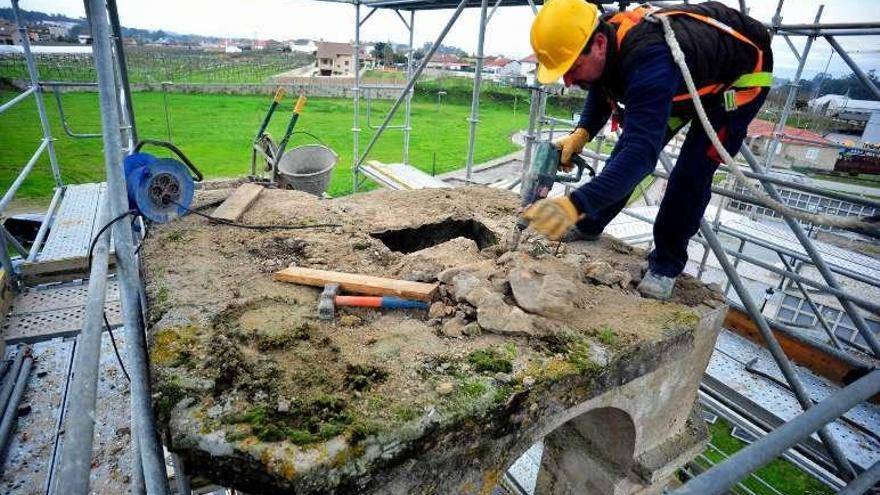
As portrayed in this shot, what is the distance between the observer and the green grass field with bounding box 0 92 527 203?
61.6 ft

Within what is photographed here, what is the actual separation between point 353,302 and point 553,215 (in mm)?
1077

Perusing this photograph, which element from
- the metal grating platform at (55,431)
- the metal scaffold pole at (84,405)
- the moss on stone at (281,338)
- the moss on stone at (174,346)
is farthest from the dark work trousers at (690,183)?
the metal grating platform at (55,431)

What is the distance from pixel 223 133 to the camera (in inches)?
1081

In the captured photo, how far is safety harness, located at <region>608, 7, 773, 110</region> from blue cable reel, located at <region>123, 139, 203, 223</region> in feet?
8.78

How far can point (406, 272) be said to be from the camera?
266 centimetres

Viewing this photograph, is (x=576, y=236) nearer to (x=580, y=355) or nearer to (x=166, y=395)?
(x=580, y=355)

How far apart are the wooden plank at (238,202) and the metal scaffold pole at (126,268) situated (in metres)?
1.50

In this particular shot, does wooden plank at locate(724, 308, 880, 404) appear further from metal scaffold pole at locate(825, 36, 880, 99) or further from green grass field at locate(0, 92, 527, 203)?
green grass field at locate(0, 92, 527, 203)

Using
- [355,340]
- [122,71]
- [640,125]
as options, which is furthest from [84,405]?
[122,71]

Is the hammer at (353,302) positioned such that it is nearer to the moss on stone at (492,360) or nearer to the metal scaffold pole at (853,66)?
the moss on stone at (492,360)

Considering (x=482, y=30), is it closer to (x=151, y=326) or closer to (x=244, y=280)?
(x=244, y=280)

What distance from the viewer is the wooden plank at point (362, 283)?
94.5 inches

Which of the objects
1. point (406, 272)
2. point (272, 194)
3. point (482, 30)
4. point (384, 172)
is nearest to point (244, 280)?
point (406, 272)

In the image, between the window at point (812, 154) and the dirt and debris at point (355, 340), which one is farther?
the window at point (812, 154)
